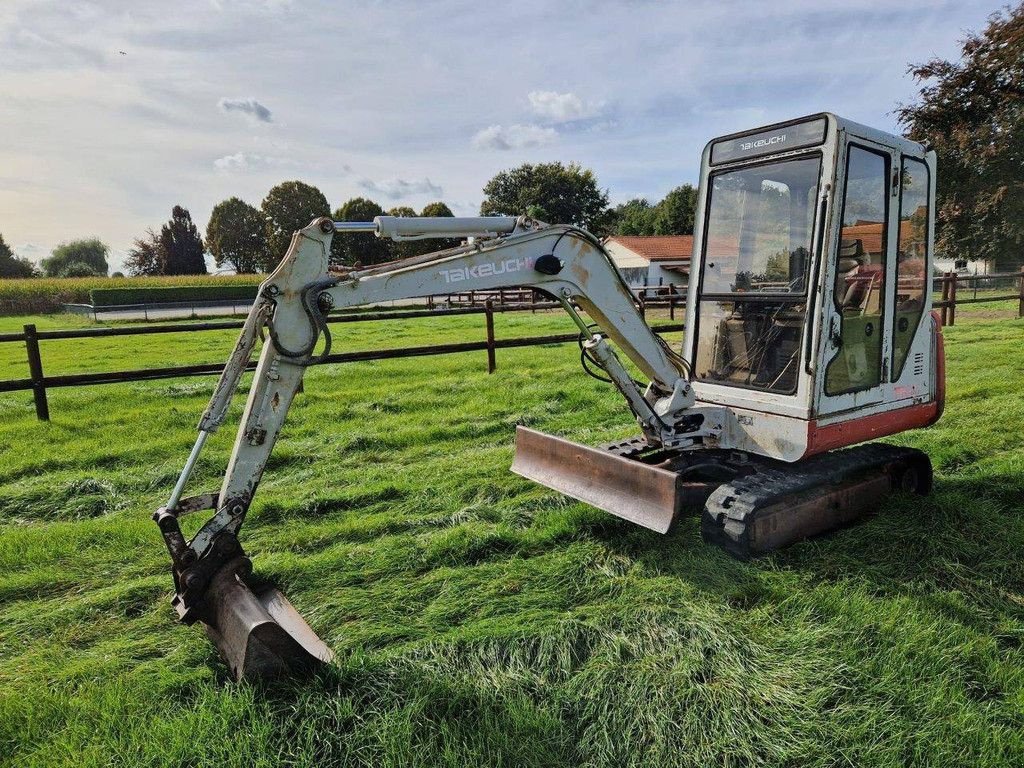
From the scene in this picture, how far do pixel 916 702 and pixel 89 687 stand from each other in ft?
12.1

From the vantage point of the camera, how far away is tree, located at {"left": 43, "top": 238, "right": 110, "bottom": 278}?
82.1 m

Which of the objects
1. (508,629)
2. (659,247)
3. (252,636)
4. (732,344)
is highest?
(659,247)

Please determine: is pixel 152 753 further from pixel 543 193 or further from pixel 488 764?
pixel 543 193

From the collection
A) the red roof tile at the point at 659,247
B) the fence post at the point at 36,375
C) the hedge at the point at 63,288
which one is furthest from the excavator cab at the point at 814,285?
Answer: the hedge at the point at 63,288

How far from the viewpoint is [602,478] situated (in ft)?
14.9

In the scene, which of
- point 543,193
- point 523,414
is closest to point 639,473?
point 523,414

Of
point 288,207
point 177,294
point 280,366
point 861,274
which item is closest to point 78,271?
point 288,207

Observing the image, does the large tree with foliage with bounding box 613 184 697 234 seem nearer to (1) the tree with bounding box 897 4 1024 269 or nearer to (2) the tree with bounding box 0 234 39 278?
(1) the tree with bounding box 897 4 1024 269

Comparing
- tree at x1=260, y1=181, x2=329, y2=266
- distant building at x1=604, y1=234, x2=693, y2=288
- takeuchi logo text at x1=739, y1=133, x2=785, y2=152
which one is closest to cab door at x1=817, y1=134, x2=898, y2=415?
takeuchi logo text at x1=739, y1=133, x2=785, y2=152

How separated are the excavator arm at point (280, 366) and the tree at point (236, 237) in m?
68.3

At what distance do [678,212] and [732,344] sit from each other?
63.7m

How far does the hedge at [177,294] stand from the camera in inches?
1719

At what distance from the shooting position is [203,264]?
244 ft

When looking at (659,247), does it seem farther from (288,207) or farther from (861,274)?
(861,274)
